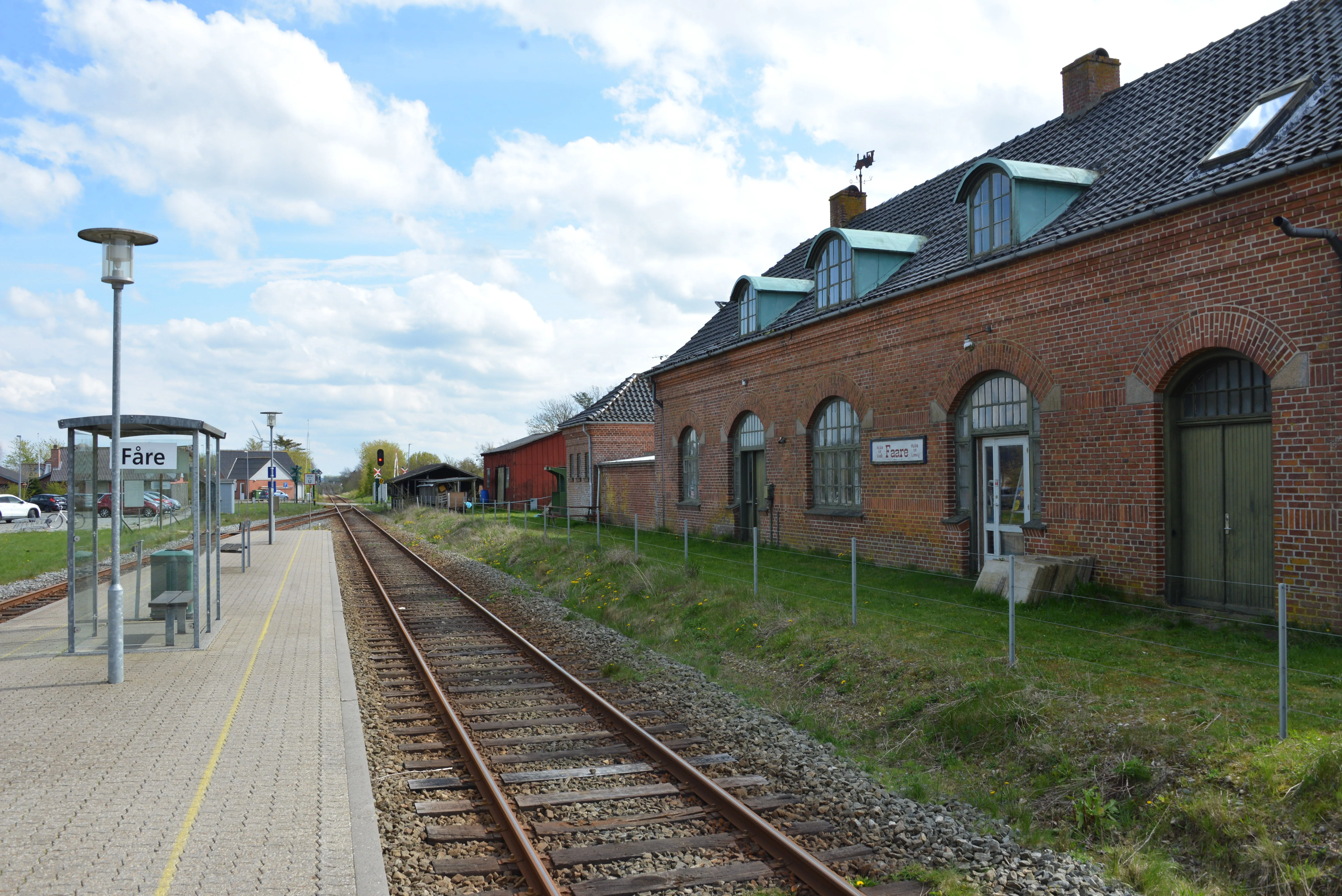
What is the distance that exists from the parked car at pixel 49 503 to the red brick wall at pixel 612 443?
3797 cm

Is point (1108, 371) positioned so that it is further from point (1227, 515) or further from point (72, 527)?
point (72, 527)

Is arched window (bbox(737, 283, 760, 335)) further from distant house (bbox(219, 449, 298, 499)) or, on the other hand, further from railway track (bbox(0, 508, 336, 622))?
distant house (bbox(219, 449, 298, 499))

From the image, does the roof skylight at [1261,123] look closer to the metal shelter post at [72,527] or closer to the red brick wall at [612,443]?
the metal shelter post at [72,527]

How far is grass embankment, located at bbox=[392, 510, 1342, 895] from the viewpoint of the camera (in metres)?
5.30

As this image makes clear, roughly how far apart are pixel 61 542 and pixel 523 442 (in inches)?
859

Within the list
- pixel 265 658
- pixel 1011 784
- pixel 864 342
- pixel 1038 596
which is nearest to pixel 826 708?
pixel 1011 784

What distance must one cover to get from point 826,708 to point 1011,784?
2.43m

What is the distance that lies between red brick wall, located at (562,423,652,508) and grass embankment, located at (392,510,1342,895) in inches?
873

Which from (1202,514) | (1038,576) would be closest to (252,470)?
(1038,576)

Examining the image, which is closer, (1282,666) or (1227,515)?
(1282,666)

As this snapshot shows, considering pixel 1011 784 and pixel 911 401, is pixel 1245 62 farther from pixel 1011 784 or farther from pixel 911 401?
pixel 1011 784

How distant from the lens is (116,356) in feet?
30.9

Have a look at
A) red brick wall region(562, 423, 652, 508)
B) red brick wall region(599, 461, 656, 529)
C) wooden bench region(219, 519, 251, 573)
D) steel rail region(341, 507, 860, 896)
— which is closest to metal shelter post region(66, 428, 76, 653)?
steel rail region(341, 507, 860, 896)

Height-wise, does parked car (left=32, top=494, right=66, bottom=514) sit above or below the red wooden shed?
below
